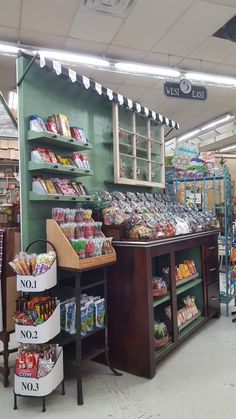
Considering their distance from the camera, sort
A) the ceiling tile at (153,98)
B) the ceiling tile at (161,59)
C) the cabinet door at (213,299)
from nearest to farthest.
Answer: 1. the cabinet door at (213,299)
2. the ceiling tile at (161,59)
3. the ceiling tile at (153,98)

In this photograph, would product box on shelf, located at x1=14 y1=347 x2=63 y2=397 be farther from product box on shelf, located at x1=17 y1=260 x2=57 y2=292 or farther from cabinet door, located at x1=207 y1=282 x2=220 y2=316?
cabinet door, located at x1=207 y1=282 x2=220 y2=316

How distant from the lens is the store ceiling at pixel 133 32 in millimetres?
3967

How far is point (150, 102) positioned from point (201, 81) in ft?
5.11

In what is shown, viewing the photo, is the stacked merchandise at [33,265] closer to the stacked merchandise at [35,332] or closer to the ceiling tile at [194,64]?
the stacked merchandise at [35,332]

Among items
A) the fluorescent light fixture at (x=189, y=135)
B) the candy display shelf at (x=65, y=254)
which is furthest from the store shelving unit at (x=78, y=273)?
the fluorescent light fixture at (x=189, y=135)

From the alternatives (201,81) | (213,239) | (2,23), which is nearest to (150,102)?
(201,81)

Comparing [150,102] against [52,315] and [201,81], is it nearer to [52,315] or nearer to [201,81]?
A: [201,81]

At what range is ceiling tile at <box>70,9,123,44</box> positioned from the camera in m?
4.12

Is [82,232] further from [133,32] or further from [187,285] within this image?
[133,32]

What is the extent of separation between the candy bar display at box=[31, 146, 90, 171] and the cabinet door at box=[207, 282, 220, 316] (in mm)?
2097

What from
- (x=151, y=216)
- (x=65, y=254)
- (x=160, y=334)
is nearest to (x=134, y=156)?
(x=151, y=216)

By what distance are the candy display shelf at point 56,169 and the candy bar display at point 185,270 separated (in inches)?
55.1

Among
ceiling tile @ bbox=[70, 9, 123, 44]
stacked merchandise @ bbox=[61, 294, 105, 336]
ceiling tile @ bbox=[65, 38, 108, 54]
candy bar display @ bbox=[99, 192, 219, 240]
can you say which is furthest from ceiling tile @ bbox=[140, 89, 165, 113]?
stacked merchandise @ bbox=[61, 294, 105, 336]

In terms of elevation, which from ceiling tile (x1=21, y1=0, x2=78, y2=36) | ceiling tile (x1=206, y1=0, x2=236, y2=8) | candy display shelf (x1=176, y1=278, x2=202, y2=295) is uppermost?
ceiling tile (x1=206, y1=0, x2=236, y2=8)
